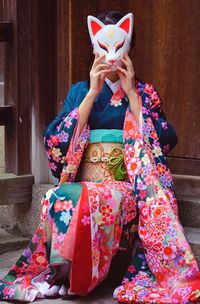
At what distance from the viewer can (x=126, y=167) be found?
4.18 metres

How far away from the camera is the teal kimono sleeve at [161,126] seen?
4230mm

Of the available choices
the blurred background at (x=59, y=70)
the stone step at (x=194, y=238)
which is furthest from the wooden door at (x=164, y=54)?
the stone step at (x=194, y=238)

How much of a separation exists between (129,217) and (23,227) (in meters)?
1.45

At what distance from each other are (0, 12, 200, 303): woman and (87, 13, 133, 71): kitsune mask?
2.2 inches

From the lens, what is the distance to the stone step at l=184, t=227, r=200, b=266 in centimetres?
411

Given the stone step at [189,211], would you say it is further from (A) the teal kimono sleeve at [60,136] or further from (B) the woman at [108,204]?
(A) the teal kimono sleeve at [60,136]

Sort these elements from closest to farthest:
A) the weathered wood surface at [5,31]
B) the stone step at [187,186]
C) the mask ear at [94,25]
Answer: the mask ear at [94,25], the stone step at [187,186], the weathered wood surface at [5,31]

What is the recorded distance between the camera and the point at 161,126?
4.23m

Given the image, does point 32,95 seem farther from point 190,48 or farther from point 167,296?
point 167,296

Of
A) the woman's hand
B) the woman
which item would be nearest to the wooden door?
the woman

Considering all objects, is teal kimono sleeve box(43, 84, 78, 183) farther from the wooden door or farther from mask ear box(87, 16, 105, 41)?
the wooden door

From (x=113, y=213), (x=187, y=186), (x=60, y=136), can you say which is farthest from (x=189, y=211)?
(x=60, y=136)

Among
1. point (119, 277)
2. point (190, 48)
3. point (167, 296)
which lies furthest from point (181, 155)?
point (167, 296)

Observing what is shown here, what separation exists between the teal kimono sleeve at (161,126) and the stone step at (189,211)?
436mm
